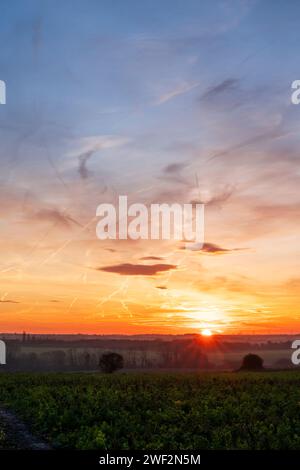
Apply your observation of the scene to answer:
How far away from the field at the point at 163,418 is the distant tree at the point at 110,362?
43.6 m

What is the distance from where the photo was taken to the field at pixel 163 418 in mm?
20641

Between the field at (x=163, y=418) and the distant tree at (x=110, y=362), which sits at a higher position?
the distant tree at (x=110, y=362)

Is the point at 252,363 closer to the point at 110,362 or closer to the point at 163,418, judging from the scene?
the point at 110,362

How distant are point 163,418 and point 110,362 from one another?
58.0 metres

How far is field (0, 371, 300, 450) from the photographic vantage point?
2064 centimetres

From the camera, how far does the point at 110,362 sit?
81750 millimetres

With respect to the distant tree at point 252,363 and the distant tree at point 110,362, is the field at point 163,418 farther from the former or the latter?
the distant tree at point 252,363

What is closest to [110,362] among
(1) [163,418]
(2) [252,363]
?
(2) [252,363]

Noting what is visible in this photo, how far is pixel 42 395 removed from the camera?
114ft

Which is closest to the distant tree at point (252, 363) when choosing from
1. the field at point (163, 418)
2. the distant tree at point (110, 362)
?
the distant tree at point (110, 362)

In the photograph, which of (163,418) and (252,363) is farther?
(252,363)
